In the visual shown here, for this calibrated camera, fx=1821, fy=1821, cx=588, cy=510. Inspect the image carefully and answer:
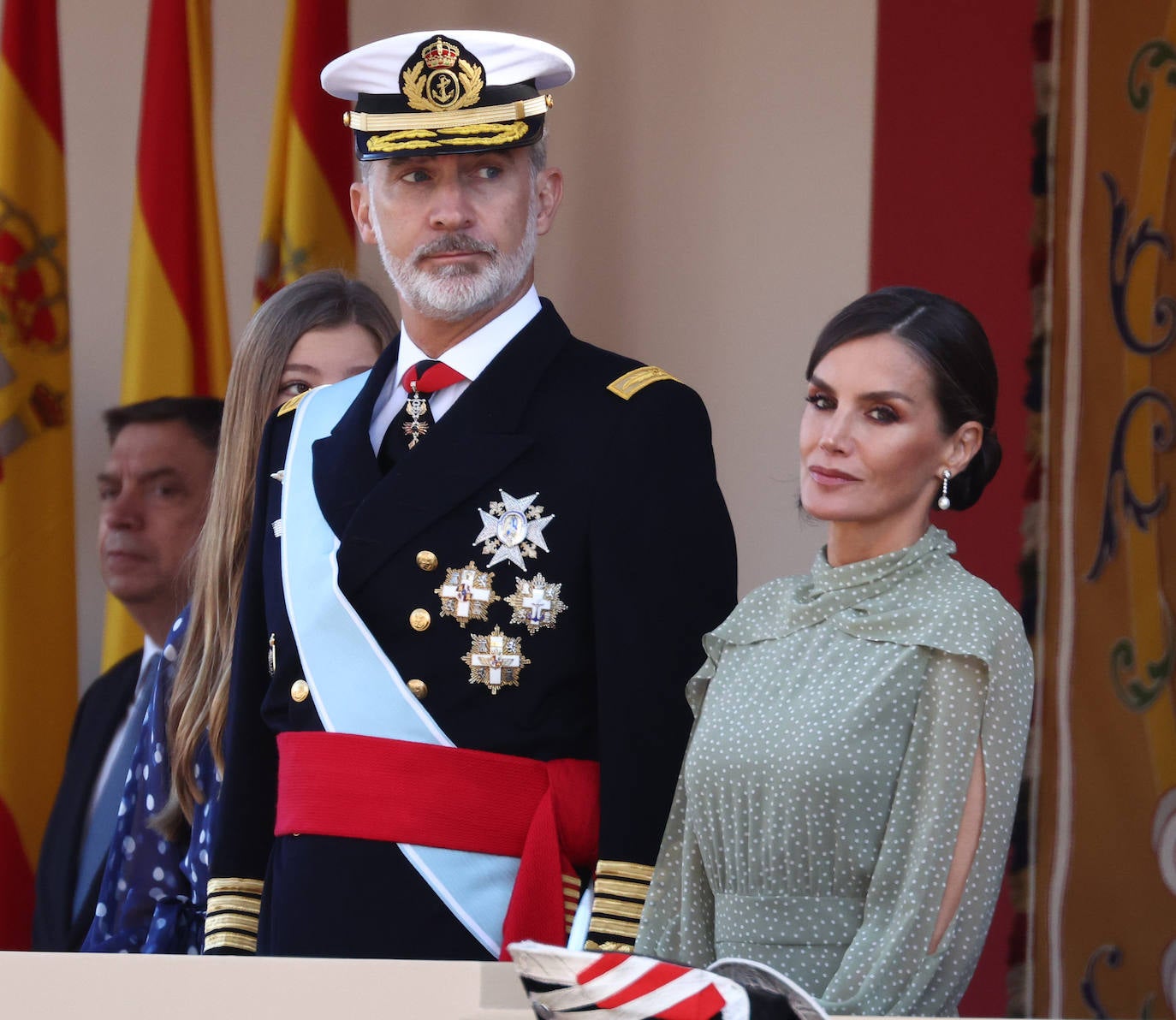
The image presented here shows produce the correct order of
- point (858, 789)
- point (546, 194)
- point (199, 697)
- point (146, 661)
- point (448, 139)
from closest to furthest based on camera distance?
point (858, 789)
point (448, 139)
point (546, 194)
point (199, 697)
point (146, 661)

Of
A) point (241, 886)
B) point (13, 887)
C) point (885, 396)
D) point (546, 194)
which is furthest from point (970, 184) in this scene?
point (13, 887)

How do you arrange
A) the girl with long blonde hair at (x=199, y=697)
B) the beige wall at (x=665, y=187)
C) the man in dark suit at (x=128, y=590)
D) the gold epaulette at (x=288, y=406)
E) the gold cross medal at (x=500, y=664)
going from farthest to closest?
the beige wall at (x=665, y=187) < the man in dark suit at (x=128, y=590) < the girl with long blonde hair at (x=199, y=697) < the gold epaulette at (x=288, y=406) < the gold cross medal at (x=500, y=664)

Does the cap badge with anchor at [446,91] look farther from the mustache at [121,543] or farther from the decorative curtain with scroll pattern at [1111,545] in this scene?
the decorative curtain with scroll pattern at [1111,545]

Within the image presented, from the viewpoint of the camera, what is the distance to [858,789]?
170 cm

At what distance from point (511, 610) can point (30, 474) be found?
176 cm

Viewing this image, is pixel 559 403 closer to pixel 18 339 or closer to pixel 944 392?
pixel 944 392

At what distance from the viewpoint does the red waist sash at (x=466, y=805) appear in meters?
2.01

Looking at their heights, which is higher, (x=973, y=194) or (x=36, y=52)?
(x=36, y=52)

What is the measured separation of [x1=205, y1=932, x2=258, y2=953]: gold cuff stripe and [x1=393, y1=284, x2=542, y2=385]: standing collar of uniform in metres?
0.70

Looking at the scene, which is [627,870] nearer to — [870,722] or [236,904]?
[870,722]

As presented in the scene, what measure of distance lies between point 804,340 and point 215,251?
125 centimetres

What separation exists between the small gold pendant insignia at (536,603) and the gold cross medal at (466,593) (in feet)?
0.09

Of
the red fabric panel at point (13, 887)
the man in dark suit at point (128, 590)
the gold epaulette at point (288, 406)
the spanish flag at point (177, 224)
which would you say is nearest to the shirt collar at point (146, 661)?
the man in dark suit at point (128, 590)

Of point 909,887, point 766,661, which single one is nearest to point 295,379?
point 766,661
